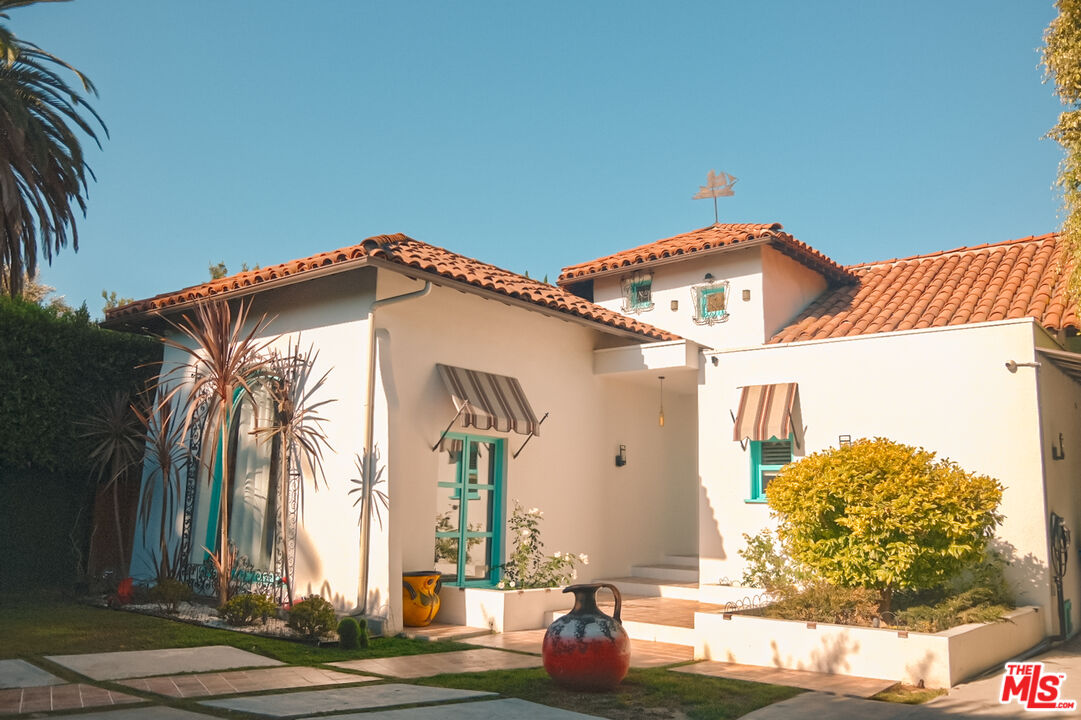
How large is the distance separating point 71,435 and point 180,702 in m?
8.32

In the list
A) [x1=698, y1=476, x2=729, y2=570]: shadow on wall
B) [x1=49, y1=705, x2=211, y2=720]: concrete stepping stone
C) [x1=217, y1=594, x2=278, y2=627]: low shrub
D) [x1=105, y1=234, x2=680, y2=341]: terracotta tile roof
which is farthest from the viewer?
[x1=698, y1=476, x2=729, y2=570]: shadow on wall

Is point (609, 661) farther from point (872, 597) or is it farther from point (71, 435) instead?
point (71, 435)

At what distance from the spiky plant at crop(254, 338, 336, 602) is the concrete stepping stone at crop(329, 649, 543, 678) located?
2.73 m

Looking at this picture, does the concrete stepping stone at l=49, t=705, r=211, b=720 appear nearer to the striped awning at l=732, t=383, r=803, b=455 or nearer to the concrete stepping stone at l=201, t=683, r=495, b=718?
the concrete stepping stone at l=201, t=683, r=495, b=718

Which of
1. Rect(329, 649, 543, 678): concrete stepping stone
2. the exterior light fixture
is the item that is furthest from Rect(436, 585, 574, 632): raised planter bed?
the exterior light fixture

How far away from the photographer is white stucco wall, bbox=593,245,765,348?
15.0 m

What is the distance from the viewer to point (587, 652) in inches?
278

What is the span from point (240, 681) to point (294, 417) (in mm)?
4727

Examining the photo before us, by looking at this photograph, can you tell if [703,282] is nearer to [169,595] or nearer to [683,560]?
[683,560]

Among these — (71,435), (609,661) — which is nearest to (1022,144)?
(609,661)

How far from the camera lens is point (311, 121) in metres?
16.5

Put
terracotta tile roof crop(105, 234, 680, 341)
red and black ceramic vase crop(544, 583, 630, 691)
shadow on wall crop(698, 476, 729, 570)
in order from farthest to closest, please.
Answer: shadow on wall crop(698, 476, 729, 570), terracotta tile roof crop(105, 234, 680, 341), red and black ceramic vase crop(544, 583, 630, 691)

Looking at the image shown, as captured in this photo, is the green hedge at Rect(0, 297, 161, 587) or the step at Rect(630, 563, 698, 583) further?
the step at Rect(630, 563, 698, 583)

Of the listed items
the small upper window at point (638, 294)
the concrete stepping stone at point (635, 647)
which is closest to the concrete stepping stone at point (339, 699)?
the concrete stepping stone at point (635, 647)
